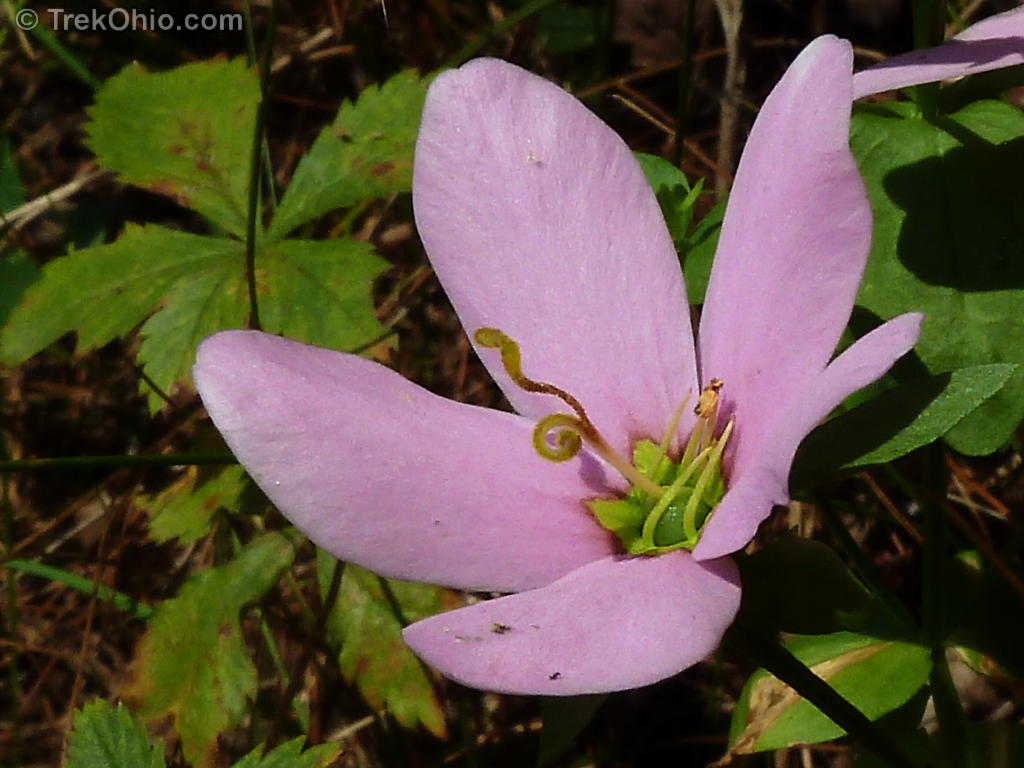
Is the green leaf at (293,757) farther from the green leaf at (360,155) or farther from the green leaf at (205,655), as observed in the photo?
the green leaf at (360,155)

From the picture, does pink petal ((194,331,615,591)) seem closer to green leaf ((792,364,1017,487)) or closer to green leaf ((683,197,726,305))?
green leaf ((792,364,1017,487))

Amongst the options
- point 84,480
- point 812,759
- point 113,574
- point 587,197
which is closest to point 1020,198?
point 587,197

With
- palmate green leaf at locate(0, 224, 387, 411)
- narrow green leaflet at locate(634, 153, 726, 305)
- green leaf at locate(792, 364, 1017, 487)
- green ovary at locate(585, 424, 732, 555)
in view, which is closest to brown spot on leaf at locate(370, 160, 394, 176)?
palmate green leaf at locate(0, 224, 387, 411)

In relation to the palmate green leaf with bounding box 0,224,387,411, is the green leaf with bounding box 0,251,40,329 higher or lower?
lower

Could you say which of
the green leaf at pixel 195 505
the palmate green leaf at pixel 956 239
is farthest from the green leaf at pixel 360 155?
the palmate green leaf at pixel 956 239

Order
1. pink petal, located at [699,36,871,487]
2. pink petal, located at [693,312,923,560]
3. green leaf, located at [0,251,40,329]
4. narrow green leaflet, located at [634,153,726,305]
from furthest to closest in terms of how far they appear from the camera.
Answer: green leaf, located at [0,251,40,329], narrow green leaflet, located at [634,153,726,305], pink petal, located at [699,36,871,487], pink petal, located at [693,312,923,560]
